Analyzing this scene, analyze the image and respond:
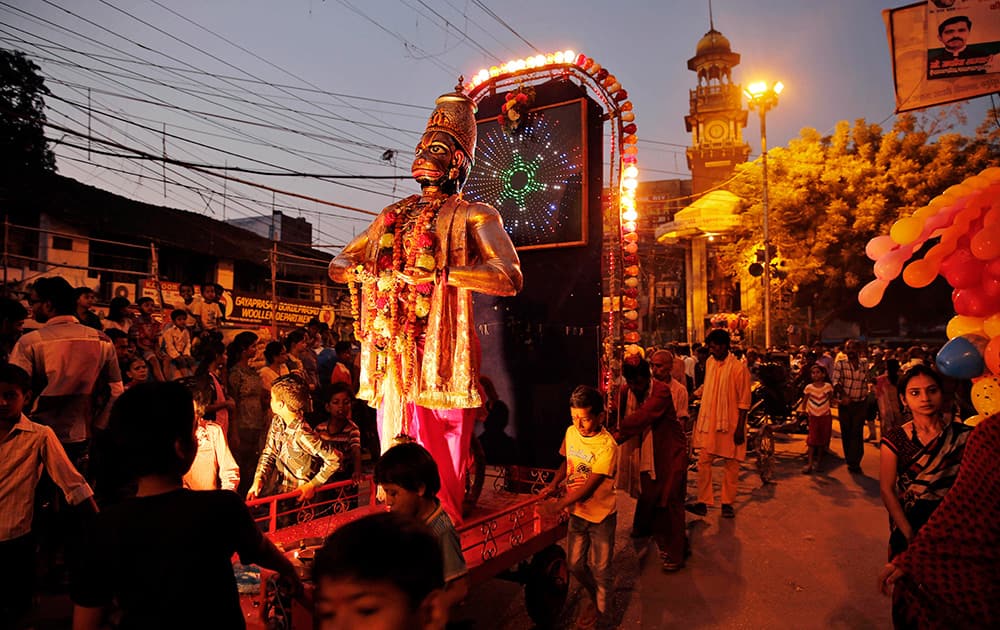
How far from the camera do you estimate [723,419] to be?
6.47 metres

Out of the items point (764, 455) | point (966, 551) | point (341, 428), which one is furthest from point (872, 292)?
point (764, 455)

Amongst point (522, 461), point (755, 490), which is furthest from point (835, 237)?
point (522, 461)

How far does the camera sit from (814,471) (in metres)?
9.34

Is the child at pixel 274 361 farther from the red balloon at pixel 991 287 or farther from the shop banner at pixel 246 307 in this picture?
the shop banner at pixel 246 307

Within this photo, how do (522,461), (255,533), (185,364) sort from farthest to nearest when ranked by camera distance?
(185,364), (522,461), (255,533)

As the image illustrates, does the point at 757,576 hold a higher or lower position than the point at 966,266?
lower

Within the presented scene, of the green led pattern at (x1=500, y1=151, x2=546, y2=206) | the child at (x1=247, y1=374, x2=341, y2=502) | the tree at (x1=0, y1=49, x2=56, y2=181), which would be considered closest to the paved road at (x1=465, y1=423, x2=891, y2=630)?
the child at (x1=247, y1=374, x2=341, y2=502)

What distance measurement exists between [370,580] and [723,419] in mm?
5758

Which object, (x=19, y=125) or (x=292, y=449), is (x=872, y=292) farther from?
(x=19, y=125)

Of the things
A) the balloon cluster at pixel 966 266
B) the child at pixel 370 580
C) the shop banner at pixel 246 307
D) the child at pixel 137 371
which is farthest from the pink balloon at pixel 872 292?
the shop banner at pixel 246 307

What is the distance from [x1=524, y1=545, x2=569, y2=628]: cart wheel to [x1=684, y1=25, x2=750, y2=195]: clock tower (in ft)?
122

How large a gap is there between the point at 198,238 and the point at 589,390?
15.9 m

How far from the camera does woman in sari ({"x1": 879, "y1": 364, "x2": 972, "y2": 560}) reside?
2980 millimetres

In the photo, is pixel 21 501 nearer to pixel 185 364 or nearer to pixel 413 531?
pixel 413 531
